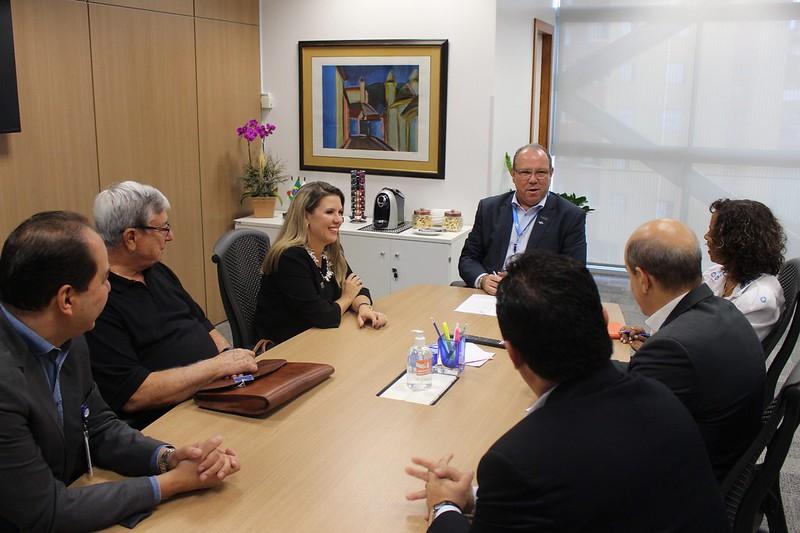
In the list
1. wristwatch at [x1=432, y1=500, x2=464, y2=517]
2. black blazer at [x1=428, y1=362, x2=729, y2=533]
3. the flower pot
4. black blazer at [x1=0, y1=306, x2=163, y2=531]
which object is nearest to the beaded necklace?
black blazer at [x1=0, y1=306, x2=163, y2=531]

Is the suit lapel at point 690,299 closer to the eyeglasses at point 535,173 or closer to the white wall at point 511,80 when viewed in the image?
the eyeglasses at point 535,173

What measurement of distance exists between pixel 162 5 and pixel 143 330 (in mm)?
3072

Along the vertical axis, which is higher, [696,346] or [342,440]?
[696,346]

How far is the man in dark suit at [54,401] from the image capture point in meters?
1.43

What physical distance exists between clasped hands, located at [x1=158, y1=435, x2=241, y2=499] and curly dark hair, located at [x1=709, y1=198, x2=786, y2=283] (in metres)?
2.05

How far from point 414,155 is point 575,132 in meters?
2.27

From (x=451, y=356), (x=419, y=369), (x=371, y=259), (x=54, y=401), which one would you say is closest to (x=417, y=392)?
(x=419, y=369)

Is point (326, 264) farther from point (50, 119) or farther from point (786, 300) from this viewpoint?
point (50, 119)

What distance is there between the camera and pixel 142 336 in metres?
2.31

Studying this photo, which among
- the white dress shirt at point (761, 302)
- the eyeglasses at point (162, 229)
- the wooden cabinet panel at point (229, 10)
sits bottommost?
the white dress shirt at point (761, 302)

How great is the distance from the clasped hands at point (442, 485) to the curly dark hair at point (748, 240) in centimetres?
165

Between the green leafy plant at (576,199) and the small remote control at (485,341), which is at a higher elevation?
the green leafy plant at (576,199)

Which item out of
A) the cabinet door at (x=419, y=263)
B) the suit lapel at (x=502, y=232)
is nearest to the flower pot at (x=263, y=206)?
the cabinet door at (x=419, y=263)

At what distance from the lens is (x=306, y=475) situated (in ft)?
5.81
